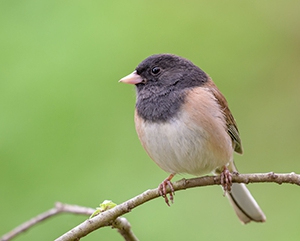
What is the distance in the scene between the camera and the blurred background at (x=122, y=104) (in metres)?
3.36

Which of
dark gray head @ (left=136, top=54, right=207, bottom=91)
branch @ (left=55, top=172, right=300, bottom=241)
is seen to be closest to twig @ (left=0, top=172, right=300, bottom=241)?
branch @ (left=55, top=172, right=300, bottom=241)

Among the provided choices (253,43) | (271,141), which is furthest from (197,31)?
(271,141)

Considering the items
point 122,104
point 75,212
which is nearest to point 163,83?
point 122,104

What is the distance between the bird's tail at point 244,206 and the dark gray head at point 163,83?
64cm

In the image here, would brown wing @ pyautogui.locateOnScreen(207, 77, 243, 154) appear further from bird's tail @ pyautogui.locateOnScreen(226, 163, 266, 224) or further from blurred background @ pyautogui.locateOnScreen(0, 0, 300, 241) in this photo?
blurred background @ pyautogui.locateOnScreen(0, 0, 300, 241)

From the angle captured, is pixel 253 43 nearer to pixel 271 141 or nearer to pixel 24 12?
pixel 271 141

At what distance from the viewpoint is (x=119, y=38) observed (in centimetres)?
362

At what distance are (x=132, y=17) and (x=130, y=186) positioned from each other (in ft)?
3.80

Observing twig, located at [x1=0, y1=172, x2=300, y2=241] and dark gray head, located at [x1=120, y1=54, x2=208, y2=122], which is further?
dark gray head, located at [x1=120, y1=54, x2=208, y2=122]

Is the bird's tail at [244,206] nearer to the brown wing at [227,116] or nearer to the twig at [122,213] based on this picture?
the brown wing at [227,116]

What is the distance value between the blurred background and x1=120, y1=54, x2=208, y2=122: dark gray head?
13.8 inches

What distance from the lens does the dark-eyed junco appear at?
2.66 metres

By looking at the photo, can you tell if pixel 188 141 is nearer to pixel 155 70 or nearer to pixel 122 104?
pixel 155 70

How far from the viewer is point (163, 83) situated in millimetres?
2928
